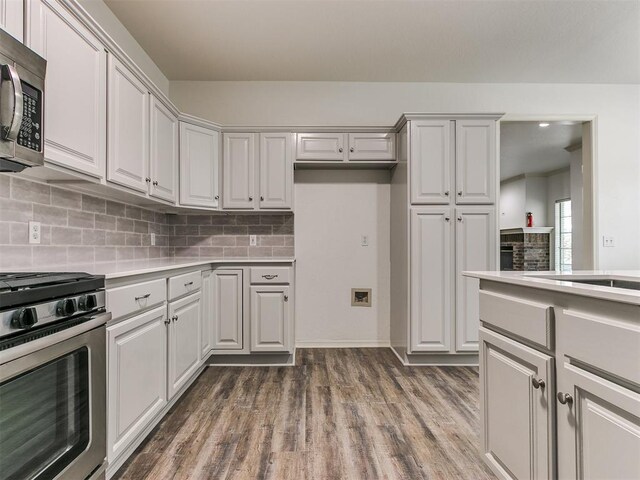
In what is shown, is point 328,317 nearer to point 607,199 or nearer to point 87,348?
point 87,348

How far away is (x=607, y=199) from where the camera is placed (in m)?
3.51

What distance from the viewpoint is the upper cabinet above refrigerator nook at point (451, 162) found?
9.72 feet

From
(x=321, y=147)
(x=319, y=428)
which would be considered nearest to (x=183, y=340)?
(x=319, y=428)

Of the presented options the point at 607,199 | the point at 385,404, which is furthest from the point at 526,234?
the point at 385,404

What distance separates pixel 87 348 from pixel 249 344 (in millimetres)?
1778

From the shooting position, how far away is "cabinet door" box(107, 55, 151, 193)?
72.7 inches

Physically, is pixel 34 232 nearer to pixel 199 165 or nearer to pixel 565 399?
pixel 199 165

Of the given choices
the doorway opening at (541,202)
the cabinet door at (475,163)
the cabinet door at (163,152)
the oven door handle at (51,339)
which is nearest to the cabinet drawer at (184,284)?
the cabinet door at (163,152)

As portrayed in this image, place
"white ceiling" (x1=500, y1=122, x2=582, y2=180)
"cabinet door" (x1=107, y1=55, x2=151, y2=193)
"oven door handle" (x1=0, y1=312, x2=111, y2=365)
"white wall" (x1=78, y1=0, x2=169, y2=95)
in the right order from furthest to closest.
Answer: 1. "white ceiling" (x1=500, y1=122, x2=582, y2=180)
2. "white wall" (x1=78, y1=0, x2=169, y2=95)
3. "cabinet door" (x1=107, y1=55, x2=151, y2=193)
4. "oven door handle" (x1=0, y1=312, x2=111, y2=365)

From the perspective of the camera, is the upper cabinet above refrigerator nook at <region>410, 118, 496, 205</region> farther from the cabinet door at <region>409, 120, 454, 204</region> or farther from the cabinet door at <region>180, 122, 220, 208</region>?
the cabinet door at <region>180, 122, 220, 208</region>

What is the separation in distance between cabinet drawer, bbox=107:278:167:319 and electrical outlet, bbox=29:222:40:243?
0.53 meters

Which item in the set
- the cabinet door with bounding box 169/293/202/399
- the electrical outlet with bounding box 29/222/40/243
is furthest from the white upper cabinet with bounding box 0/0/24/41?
the cabinet door with bounding box 169/293/202/399

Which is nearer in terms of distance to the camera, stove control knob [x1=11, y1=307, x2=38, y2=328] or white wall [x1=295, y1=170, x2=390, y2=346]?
stove control knob [x1=11, y1=307, x2=38, y2=328]

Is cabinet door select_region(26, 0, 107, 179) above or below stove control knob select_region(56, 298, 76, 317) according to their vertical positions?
above
